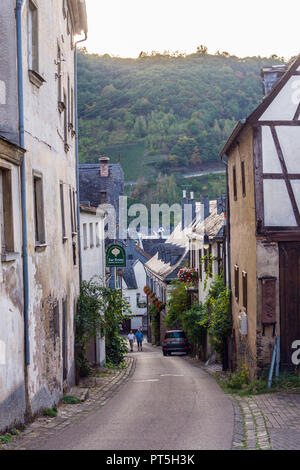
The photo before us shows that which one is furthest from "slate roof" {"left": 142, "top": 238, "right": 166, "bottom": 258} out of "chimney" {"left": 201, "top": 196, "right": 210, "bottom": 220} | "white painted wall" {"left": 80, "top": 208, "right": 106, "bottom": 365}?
"white painted wall" {"left": 80, "top": 208, "right": 106, "bottom": 365}

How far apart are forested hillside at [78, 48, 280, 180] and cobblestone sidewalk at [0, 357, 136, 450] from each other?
2268 inches

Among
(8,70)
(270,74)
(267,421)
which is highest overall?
(270,74)

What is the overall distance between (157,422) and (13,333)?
3.21 meters

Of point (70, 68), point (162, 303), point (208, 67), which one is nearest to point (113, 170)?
point (162, 303)

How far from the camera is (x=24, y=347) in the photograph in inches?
398

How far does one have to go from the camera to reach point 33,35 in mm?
11719

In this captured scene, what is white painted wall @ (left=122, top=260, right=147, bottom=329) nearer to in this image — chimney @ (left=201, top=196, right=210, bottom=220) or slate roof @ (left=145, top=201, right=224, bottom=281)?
slate roof @ (left=145, top=201, right=224, bottom=281)

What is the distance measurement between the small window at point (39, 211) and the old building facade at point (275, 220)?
5687mm

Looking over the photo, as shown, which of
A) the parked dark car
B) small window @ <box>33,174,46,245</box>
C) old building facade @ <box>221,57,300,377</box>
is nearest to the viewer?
small window @ <box>33,174,46,245</box>

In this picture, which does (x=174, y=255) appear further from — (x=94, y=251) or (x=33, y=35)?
(x=33, y=35)

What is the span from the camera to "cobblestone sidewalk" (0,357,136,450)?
30.0ft

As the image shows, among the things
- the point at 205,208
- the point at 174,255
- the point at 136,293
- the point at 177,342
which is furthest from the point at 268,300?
the point at 136,293

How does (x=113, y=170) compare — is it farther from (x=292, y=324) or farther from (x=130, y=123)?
(x=130, y=123)

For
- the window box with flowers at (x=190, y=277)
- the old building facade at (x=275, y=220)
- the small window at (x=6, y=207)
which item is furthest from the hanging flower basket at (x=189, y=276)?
the small window at (x=6, y=207)
